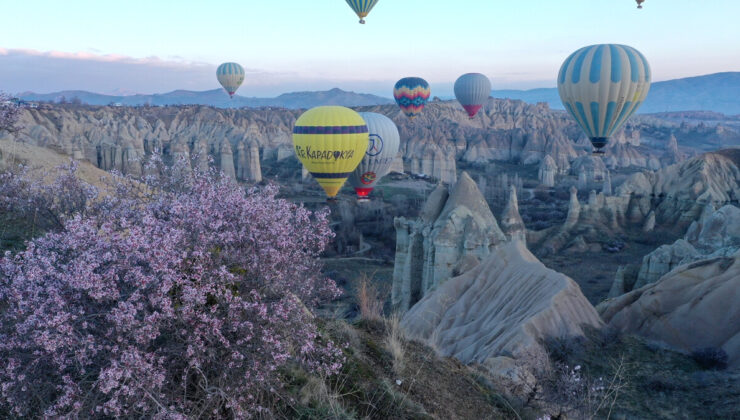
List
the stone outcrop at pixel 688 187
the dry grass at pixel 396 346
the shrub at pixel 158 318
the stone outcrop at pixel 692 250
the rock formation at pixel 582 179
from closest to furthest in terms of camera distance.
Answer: the shrub at pixel 158 318 < the dry grass at pixel 396 346 < the stone outcrop at pixel 692 250 < the stone outcrop at pixel 688 187 < the rock formation at pixel 582 179

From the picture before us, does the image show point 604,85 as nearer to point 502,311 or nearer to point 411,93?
point 502,311

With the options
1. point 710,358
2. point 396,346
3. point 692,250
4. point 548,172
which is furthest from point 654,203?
point 396,346

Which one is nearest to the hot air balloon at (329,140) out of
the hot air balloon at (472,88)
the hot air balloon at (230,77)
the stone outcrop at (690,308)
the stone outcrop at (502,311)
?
the stone outcrop at (502,311)

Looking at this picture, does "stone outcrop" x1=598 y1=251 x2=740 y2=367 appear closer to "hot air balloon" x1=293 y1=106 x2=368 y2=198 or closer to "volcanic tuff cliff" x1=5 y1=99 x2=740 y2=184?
"hot air balloon" x1=293 y1=106 x2=368 y2=198

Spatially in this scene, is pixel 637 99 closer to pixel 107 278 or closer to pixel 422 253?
pixel 422 253

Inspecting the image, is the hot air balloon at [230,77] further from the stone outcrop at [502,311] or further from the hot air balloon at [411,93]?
the stone outcrop at [502,311]

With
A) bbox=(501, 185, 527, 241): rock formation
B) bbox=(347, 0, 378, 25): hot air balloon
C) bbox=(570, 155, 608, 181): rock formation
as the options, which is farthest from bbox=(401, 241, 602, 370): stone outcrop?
bbox=(570, 155, 608, 181): rock formation
